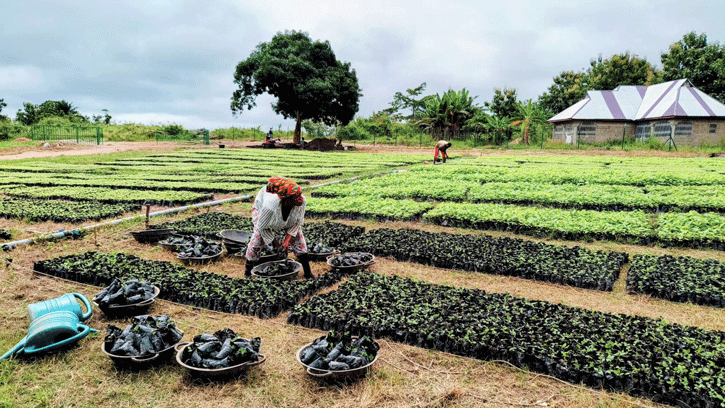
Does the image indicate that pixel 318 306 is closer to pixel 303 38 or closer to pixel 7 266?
pixel 7 266

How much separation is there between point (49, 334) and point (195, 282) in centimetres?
183

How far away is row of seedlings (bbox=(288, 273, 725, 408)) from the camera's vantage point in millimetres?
3887

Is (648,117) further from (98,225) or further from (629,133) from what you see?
(98,225)

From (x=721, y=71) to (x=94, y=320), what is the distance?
154 feet

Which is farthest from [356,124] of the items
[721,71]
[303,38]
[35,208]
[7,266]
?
[7,266]

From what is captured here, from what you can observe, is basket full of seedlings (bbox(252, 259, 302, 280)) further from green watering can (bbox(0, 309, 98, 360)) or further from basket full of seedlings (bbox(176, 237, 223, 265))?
green watering can (bbox(0, 309, 98, 360))

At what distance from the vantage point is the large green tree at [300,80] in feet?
125

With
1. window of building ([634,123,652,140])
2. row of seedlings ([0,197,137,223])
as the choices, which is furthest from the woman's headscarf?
Result: window of building ([634,123,652,140])

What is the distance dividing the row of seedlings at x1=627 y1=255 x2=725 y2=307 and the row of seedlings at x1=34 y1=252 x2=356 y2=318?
408cm

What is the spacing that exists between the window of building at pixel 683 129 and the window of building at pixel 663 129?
45cm

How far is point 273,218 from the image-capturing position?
611 cm

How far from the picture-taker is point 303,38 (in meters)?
41.9

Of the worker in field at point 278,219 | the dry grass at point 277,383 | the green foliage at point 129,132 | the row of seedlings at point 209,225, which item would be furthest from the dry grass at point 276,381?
the green foliage at point 129,132

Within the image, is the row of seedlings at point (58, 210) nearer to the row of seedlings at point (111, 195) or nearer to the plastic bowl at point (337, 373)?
the row of seedlings at point (111, 195)
